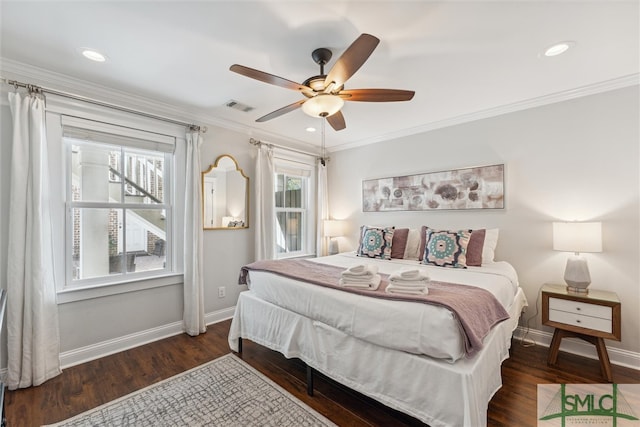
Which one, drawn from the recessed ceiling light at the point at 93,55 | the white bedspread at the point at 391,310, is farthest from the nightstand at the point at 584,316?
the recessed ceiling light at the point at 93,55

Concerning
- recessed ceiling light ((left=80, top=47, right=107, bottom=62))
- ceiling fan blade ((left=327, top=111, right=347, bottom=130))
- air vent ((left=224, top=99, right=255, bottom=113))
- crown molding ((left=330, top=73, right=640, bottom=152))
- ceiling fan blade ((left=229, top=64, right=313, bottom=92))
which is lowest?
ceiling fan blade ((left=327, top=111, right=347, bottom=130))

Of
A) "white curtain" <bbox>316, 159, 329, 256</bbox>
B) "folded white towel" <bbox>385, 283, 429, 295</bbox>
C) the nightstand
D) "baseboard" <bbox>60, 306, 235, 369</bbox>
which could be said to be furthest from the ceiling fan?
"baseboard" <bbox>60, 306, 235, 369</bbox>

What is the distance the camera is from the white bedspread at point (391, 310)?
1432 millimetres

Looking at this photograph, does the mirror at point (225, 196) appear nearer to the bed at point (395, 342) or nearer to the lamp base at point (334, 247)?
the bed at point (395, 342)

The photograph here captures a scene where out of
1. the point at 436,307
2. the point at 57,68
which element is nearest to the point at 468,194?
the point at 436,307

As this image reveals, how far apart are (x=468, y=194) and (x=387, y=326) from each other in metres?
2.37

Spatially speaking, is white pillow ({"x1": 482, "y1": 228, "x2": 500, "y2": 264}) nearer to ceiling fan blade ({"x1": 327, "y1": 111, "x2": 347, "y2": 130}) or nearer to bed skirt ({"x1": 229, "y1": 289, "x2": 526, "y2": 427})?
bed skirt ({"x1": 229, "y1": 289, "x2": 526, "y2": 427})

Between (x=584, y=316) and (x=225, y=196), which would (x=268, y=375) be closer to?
(x=225, y=196)

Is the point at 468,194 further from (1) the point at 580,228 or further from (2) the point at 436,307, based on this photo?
(2) the point at 436,307

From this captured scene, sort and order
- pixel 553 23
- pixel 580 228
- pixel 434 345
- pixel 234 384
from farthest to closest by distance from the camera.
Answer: pixel 580 228, pixel 234 384, pixel 553 23, pixel 434 345

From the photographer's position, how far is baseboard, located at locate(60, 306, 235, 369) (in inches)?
94.4

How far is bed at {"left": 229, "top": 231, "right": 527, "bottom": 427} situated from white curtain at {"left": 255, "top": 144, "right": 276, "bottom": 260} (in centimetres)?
126

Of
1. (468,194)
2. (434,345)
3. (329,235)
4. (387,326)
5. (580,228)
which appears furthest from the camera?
(329,235)

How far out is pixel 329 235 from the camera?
4.34m
